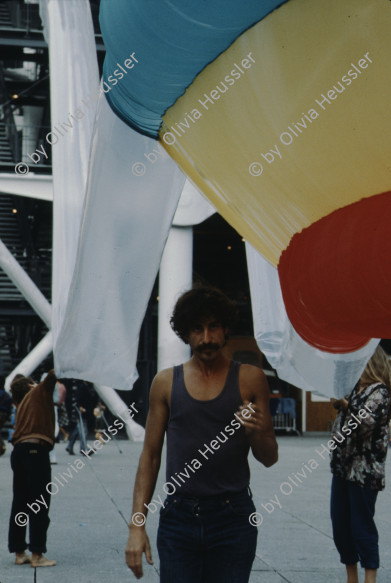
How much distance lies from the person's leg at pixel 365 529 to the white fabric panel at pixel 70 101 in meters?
2.54

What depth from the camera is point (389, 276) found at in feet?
11.8

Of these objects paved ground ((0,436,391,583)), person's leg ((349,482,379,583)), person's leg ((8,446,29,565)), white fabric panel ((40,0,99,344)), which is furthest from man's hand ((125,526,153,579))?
person's leg ((8,446,29,565))

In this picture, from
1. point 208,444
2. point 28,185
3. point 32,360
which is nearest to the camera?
point 208,444

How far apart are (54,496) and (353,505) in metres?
6.28

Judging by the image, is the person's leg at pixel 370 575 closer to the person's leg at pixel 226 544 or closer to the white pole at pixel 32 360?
the person's leg at pixel 226 544

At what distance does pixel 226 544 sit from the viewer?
3.71m

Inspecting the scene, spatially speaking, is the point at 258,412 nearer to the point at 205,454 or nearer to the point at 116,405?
the point at 205,454

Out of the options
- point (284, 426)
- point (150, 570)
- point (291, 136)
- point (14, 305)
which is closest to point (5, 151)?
point (14, 305)

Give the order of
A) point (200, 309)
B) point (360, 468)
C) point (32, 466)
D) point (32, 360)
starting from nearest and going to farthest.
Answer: point (200, 309), point (360, 468), point (32, 466), point (32, 360)

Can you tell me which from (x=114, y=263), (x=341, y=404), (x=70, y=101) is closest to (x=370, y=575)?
(x=341, y=404)

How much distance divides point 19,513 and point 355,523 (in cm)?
299

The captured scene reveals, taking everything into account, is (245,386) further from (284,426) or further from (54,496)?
(284,426)

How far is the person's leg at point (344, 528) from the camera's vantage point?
20.5ft

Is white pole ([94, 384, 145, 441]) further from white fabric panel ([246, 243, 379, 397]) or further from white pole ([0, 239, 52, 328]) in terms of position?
white fabric panel ([246, 243, 379, 397])
